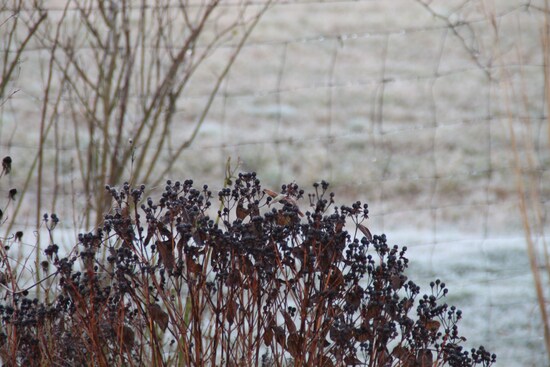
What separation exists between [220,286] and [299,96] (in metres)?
7.09

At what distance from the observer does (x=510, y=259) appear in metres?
4.69

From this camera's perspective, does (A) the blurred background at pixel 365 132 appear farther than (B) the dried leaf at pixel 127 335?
Yes

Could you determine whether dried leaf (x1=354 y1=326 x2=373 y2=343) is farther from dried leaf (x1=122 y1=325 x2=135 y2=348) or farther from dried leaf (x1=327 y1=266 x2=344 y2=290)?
dried leaf (x1=122 y1=325 x2=135 y2=348)

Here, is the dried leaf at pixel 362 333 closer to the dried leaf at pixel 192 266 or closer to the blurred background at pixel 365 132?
the dried leaf at pixel 192 266

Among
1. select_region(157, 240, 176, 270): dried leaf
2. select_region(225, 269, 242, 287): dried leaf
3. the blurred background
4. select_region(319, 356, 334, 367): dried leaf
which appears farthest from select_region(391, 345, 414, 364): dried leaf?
the blurred background

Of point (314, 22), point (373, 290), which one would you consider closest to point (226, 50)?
point (314, 22)

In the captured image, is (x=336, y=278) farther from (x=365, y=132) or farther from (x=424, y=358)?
(x=365, y=132)

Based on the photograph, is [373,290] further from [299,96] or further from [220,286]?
[299,96]

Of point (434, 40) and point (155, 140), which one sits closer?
point (155, 140)

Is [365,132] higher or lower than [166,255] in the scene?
higher

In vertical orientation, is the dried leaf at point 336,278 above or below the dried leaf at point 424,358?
above

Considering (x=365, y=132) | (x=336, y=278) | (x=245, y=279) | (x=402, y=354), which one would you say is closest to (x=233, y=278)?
(x=245, y=279)

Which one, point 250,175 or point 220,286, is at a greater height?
point 250,175

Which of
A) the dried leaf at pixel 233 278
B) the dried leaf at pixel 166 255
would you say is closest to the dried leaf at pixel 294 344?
the dried leaf at pixel 233 278
